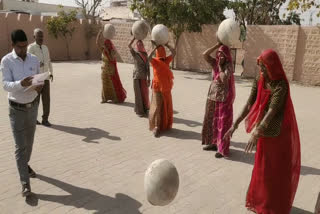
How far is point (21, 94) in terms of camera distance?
3.38m

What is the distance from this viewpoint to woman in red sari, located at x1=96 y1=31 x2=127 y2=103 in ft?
24.8

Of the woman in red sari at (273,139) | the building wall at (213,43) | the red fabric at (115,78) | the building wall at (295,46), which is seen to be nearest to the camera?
the woman in red sari at (273,139)

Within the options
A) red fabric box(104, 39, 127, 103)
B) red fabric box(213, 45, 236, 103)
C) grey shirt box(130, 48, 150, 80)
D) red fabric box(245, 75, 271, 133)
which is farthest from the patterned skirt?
red fabric box(245, 75, 271, 133)

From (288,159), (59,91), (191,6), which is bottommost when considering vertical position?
(59,91)

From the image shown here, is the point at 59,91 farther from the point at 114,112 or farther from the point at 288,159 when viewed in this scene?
the point at 288,159

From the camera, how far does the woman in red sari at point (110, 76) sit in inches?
298

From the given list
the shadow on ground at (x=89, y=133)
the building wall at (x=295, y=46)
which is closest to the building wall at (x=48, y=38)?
the building wall at (x=295, y=46)

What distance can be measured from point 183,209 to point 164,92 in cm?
256

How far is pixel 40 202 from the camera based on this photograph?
343 centimetres

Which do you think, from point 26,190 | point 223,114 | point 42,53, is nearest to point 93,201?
point 26,190

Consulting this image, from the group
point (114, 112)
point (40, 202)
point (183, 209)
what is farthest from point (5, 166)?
point (114, 112)

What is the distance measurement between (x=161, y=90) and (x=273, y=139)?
109 inches

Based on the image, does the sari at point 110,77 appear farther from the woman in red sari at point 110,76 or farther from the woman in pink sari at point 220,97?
the woman in pink sari at point 220,97

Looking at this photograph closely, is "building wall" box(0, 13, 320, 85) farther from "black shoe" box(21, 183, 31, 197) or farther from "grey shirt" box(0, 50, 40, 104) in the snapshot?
"black shoe" box(21, 183, 31, 197)
